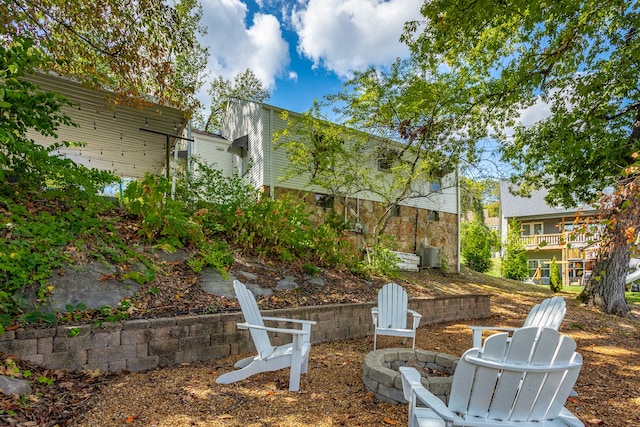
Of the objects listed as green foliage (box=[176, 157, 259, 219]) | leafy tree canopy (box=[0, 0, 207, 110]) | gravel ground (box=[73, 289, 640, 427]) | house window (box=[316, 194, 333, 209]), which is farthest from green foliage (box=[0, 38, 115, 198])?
house window (box=[316, 194, 333, 209])

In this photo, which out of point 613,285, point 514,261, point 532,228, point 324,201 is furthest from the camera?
point 532,228

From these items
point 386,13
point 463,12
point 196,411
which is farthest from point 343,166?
point 196,411

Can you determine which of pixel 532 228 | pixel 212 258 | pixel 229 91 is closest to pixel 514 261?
pixel 532 228

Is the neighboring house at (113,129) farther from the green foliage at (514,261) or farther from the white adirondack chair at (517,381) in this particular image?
the green foliage at (514,261)

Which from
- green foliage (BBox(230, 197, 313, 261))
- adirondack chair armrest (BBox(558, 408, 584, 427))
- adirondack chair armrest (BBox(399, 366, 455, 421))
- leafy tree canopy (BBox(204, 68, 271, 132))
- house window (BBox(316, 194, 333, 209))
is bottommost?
adirondack chair armrest (BBox(558, 408, 584, 427))

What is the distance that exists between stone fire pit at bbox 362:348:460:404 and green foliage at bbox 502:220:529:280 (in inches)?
528

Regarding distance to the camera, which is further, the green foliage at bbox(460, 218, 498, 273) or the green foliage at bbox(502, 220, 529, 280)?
the green foliage at bbox(460, 218, 498, 273)

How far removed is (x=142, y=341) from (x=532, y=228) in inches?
909

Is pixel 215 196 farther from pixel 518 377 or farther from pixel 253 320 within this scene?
pixel 518 377

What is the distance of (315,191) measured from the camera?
10.7 meters

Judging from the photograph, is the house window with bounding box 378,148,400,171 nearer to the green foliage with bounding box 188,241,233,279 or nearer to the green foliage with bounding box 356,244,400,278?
the green foliage with bounding box 356,244,400,278

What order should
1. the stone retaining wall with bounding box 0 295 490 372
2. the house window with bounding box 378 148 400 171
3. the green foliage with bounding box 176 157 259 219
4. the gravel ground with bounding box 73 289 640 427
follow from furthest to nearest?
the house window with bounding box 378 148 400 171
the green foliage with bounding box 176 157 259 219
the stone retaining wall with bounding box 0 295 490 372
the gravel ground with bounding box 73 289 640 427

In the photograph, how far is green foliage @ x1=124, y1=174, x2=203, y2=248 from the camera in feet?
15.7

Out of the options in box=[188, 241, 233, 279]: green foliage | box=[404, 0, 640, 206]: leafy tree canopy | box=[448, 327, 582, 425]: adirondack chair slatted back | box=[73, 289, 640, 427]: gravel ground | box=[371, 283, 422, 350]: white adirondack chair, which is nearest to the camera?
box=[448, 327, 582, 425]: adirondack chair slatted back
